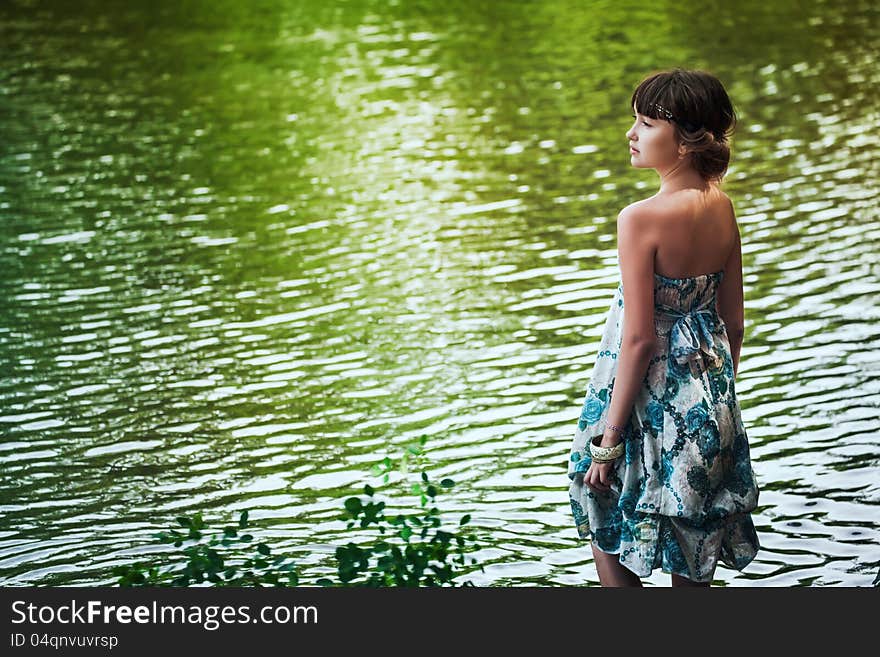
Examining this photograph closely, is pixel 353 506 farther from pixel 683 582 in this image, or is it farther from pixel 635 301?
pixel 635 301

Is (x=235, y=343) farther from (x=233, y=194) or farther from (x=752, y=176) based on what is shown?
(x=752, y=176)

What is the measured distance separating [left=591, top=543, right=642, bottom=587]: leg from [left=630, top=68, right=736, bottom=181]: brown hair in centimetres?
119

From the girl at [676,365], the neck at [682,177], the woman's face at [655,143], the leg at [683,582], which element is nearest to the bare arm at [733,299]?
the girl at [676,365]

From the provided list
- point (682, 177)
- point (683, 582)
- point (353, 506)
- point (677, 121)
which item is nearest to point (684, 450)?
point (683, 582)

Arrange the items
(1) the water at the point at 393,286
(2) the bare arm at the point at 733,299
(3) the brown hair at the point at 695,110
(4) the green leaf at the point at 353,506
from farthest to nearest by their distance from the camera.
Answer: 1. (1) the water at the point at 393,286
2. (4) the green leaf at the point at 353,506
3. (2) the bare arm at the point at 733,299
4. (3) the brown hair at the point at 695,110

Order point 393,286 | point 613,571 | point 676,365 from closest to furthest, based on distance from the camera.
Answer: point 676,365 → point 613,571 → point 393,286

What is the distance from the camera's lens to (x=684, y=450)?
4242 millimetres

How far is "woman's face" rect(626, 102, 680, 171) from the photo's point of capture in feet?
13.8

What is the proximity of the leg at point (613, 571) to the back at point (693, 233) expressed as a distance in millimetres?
884

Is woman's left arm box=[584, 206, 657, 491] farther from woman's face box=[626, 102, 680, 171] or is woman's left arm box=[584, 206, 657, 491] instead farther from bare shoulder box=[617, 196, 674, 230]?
woman's face box=[626, 102, 680, 171]

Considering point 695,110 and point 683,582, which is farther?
point 683,582

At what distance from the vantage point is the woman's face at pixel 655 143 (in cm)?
421

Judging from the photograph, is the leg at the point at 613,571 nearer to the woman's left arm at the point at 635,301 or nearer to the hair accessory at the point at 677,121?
the woman's left arm at the point at 635,301

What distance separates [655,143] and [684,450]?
884mm
